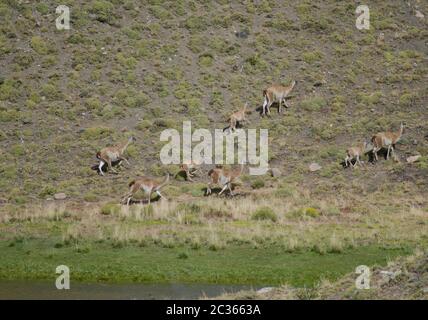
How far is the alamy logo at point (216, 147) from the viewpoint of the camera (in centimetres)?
3825

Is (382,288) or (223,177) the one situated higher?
(223,177)

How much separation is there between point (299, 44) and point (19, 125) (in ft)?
70.8

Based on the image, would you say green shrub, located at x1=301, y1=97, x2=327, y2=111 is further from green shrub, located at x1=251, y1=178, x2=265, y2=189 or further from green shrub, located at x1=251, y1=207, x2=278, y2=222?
green shrub, located at x1=251, y1=207, x2=278, y2=222

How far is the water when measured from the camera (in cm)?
1850

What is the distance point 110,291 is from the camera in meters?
19.2

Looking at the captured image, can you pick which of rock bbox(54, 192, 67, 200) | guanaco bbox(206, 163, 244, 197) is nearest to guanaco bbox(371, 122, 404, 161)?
guanaco bbox(206, 163, 244, 197)

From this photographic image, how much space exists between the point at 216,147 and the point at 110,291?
2105cm

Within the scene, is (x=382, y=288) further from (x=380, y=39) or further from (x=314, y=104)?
(x=380, y=39)

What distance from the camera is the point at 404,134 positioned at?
39156 mm

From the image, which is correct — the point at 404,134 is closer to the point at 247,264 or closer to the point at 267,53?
the point at 267,53

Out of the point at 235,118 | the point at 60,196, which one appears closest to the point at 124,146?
the point at 60,196

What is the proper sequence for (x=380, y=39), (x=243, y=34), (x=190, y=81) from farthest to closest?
(x=380, y=39) < (x=243, y=34) < (x=190, y=81)

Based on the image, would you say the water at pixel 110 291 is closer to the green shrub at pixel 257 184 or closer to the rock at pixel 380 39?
the green shrub at pixel 257 184

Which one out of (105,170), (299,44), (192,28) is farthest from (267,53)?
(105,170)
